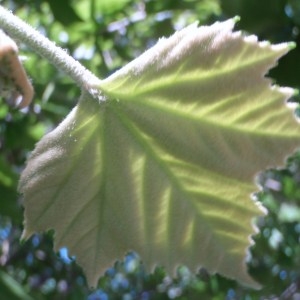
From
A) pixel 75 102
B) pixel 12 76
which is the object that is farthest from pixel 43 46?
pixel 75 102

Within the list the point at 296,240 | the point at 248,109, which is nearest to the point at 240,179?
the point at 248,109

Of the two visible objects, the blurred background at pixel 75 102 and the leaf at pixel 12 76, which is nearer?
the leaf at pixel 12 76

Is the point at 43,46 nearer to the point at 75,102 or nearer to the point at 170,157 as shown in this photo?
the point at 170,157

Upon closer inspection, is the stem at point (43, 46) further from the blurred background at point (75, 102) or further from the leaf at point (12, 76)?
the blurred background at point (75, 102)

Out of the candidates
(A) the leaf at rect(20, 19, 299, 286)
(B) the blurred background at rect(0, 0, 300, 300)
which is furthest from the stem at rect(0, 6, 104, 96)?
(B) the blurred background at rect(0, 0, 300, 300)

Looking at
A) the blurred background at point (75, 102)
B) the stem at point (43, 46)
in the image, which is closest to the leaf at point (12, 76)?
the stem at point (43, 46)

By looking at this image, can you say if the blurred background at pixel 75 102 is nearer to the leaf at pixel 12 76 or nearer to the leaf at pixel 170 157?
the leaf at pixel 170 157

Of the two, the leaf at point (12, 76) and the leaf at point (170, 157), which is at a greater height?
the leaf at point (12, 76)

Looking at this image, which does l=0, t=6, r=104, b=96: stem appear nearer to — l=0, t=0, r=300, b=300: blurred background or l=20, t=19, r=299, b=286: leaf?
l=20, t=19, r=299, b=286: leaf
